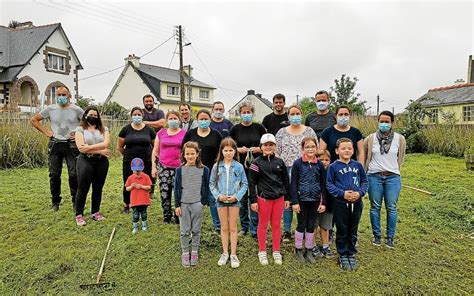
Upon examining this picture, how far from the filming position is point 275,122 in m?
4.57

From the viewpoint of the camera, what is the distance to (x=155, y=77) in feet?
109

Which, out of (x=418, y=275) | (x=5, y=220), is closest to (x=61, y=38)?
(x=5, y=220)

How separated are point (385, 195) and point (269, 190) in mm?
1480

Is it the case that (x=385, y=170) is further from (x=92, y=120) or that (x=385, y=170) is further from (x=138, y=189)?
(x=92, y=120)

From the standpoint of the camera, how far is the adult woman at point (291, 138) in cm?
411

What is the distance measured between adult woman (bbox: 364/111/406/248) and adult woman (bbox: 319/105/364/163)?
0.65 ft

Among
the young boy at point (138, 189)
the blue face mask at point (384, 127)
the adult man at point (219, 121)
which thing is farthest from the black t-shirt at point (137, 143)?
the blue face mask at point (384, 127)

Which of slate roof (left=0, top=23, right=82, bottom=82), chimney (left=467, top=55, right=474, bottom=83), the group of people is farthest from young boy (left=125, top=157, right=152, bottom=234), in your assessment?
chimney (left=467, top=55, right=474, bottom=83)

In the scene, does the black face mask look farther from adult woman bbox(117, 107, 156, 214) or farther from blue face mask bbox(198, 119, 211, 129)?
blue face mask bbox(198, 119, 211, 129)

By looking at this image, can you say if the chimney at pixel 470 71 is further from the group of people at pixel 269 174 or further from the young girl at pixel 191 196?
the young girl at pixel 191 196

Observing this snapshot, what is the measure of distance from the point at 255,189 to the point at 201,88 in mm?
34185

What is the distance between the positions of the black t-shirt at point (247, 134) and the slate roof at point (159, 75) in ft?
98.7

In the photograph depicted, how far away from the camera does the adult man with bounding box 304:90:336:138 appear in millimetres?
4422

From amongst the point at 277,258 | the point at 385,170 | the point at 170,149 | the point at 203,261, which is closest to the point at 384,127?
the point at 385,170
